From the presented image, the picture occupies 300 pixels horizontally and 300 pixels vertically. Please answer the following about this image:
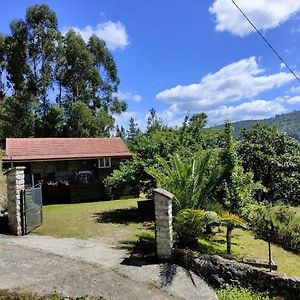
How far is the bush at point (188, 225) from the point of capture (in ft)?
29.0

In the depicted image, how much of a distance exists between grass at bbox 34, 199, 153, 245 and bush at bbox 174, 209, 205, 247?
1.96 meters

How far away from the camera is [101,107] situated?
3656 cm

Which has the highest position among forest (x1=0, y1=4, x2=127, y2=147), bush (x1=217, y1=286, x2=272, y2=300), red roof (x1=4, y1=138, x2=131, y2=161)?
forest (x1=0, y1=4, x2=127, y2=147)

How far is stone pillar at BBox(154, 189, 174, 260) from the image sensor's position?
A: 8.37 meters

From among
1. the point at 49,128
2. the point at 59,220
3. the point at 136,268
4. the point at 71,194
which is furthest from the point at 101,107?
the point at 136,268

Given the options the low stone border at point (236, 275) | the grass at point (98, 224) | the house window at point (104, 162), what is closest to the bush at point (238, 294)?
the low stone border at point (236, 275)

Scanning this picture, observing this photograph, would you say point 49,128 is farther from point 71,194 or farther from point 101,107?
point 71,194

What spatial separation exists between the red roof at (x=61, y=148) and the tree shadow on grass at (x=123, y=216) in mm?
7249

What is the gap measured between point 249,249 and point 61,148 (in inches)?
587

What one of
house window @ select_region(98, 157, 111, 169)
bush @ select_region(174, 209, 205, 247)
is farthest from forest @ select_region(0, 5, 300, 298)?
house window @ select_region(98, 157, 111, 169)

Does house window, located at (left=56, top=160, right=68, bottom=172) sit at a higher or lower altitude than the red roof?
lower

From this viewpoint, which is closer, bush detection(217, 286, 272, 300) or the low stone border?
bush detection(217, 286, 272, 300)

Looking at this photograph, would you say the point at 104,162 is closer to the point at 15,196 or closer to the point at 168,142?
the point at 168,142

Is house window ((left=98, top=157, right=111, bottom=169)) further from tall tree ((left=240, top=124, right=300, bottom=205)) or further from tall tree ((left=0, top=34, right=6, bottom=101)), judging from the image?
tall tree ((left=0, top=34, right=6, bottom=101))
